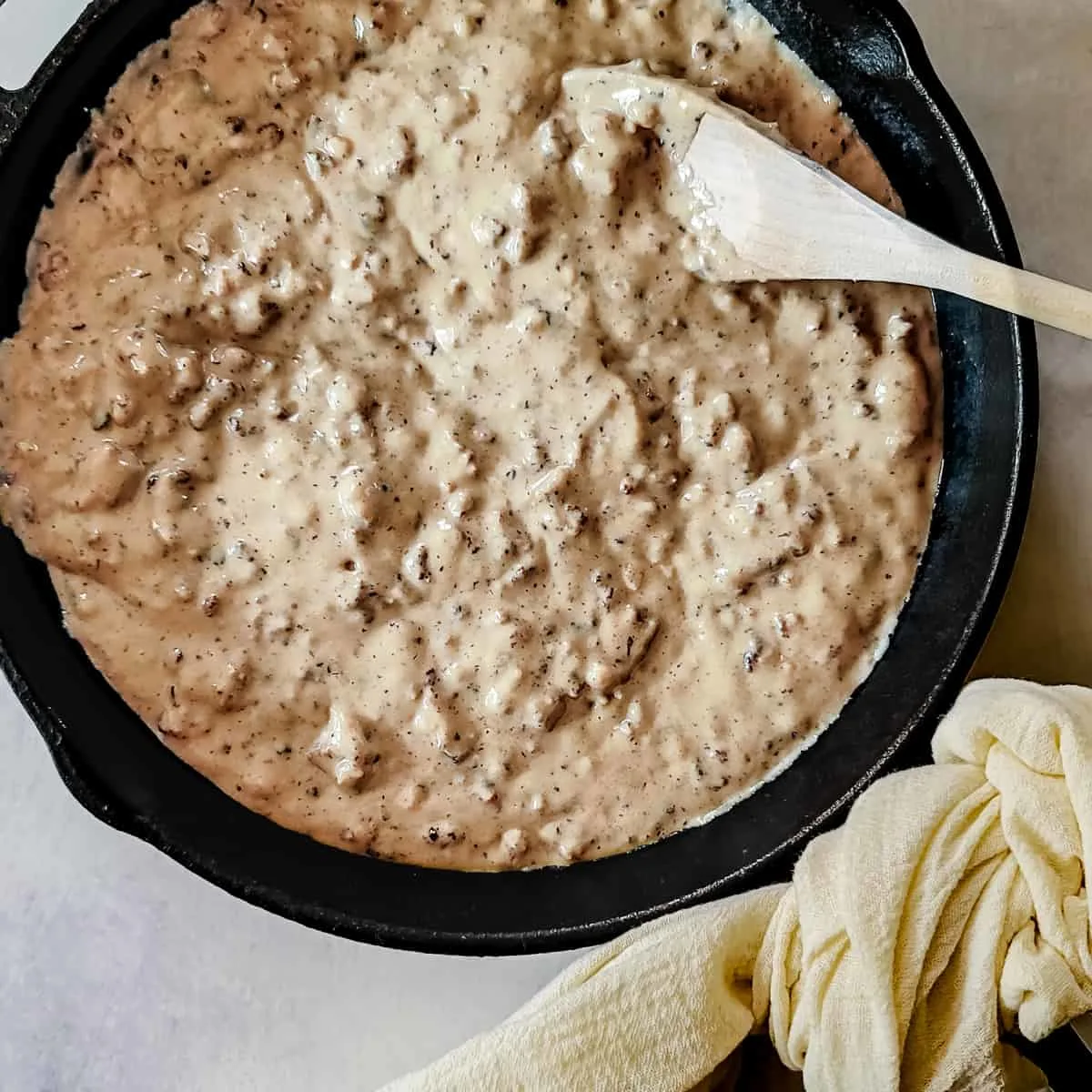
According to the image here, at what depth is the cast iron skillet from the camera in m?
0.83

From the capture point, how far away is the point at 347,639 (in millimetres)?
915

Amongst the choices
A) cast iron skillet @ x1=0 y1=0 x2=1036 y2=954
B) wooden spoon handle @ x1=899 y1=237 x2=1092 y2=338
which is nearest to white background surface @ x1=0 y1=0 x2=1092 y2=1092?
cast iron skillet @ x1=0 y1=0 x2=1036 y2=954

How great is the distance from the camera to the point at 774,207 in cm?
84

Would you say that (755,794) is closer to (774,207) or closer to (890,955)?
(890,955)

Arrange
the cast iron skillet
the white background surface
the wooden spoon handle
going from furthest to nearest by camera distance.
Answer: the white background surface → the cast iron skillet → the wooden spoon handle

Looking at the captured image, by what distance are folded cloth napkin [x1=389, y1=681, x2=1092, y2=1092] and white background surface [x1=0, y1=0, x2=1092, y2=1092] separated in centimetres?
22

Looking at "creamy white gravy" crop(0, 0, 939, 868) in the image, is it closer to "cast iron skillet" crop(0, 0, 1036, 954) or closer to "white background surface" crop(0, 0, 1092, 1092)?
"cast iron skillet" crop(0, 0, 1036, 954)

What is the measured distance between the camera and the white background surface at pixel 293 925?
3.28ft

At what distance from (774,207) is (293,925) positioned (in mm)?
751

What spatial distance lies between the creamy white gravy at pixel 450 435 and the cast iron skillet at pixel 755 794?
0.02 metres

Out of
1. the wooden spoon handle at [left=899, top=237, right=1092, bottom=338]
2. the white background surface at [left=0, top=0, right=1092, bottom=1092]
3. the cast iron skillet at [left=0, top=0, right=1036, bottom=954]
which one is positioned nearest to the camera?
the wooden spoon handle at [left=899, top=237, right=1092, bottom=338]

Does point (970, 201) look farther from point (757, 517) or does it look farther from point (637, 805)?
point (637, 805)

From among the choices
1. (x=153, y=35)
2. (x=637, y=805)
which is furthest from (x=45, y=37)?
(x=637, y=805)

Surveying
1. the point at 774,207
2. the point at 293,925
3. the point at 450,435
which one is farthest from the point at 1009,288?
the point at 293,925
